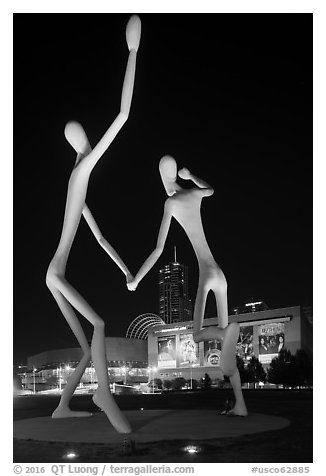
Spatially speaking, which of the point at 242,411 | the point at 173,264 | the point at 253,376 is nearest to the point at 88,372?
the point at 253,376

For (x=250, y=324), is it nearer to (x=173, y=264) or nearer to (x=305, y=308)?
(x=305, y=308)

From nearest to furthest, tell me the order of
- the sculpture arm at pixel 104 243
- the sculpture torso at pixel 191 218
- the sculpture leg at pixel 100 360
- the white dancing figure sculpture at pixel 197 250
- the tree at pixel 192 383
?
the sculpture leg at pixel 100 360
the white dancing figure sculpture at pixel 197 250
the sculpture arm at pixel 104 243
the sculpture torso at pixel 191 218
the tree at pixel 192 383

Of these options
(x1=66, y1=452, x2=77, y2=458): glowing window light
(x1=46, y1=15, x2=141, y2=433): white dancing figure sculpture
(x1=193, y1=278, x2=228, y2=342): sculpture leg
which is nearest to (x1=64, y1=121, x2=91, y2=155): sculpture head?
(x1=46, y1=15, x2=141, y2=433): white dancing figure sculpture

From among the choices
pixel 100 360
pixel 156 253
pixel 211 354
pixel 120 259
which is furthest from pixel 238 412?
pixel 211 354

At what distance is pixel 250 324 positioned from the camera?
72000 mm

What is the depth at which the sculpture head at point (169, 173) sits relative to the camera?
12859 millimetres

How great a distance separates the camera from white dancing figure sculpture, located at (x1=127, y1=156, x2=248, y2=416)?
12094 millimetres

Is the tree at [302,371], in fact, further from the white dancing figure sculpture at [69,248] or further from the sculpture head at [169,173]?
the white dancing figure sculpture at [69,248]

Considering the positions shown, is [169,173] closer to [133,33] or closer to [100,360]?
[133,33]

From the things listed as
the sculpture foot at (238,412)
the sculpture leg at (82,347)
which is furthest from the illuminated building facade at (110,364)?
the sculpture foot at (238,412)

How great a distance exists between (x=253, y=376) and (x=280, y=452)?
149ft

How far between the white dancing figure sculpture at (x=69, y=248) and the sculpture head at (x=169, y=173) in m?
1.94

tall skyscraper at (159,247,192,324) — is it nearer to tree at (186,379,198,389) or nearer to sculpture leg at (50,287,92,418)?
tree at (186,379,198,389)

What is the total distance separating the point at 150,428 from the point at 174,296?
524ft
